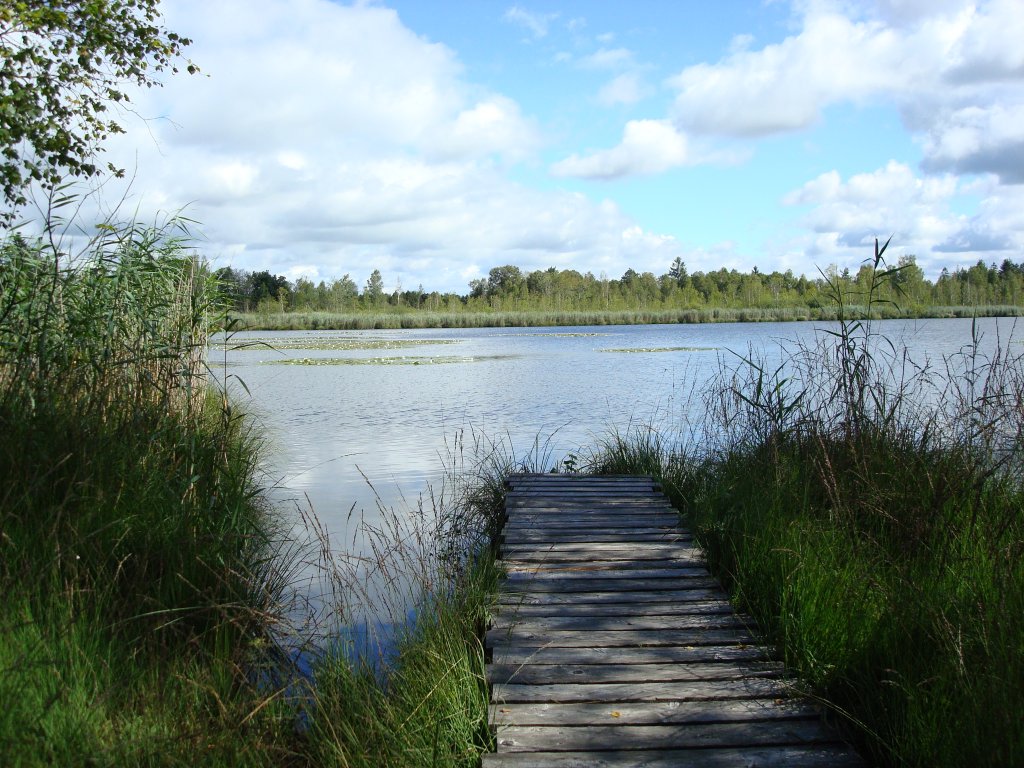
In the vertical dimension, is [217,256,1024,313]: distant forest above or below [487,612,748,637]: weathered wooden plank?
above

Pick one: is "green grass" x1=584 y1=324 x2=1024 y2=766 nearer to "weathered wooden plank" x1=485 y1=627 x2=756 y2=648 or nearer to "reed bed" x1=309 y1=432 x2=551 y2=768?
"weathered wooden plank" x1=485 y1=627 x2=756 y2=648

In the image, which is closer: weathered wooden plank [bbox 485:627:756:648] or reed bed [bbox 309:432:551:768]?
reed bed [bbox 309:432:551:768]

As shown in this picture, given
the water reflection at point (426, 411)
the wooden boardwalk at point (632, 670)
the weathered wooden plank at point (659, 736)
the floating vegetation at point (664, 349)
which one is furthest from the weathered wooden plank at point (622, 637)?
the floating vegetation at point (664, 349)

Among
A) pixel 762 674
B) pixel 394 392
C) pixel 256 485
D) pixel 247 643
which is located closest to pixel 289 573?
pixel 247 643

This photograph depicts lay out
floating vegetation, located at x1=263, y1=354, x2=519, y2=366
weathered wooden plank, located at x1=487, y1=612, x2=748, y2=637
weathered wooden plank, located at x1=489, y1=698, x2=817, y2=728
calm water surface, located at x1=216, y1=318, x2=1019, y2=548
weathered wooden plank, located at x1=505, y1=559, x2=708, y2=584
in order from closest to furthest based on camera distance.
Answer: weathered wooden plank, located at x1=489, y1=698, x2=817, y2=728 < weathered wooden plank, located at x1=487, y1=612, x2=748, y2=637 < weathered wooden plank, located at x1=505, y1=559, x2=708, y2=584 < calm water surface, located at x1=216, y1=318, x2=1019, y2=548 < floating vegetation, located at x1=263, y1=354, x2=519, y2=366

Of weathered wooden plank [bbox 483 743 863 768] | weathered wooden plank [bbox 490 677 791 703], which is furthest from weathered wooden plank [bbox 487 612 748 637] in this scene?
weathered wooden plank [bbox 483 743 863 768]

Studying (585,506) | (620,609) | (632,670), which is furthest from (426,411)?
(632,670)

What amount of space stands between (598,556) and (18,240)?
4.50 metres

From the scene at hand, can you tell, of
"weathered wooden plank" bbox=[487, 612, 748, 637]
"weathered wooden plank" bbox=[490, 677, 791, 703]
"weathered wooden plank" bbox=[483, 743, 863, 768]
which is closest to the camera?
"weathered wooden plank" bbox=[483, 743, 863, 768]

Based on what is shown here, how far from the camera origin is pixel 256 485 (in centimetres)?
627

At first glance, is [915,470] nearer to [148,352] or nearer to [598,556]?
[598,556]

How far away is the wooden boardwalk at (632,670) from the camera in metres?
2.36

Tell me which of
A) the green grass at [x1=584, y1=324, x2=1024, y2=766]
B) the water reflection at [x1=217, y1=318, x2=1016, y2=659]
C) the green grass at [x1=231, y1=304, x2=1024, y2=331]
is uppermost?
the green grass at [x1=231, y1=304, x2=1024, y2=331]

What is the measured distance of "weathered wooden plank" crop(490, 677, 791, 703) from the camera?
104 inches
